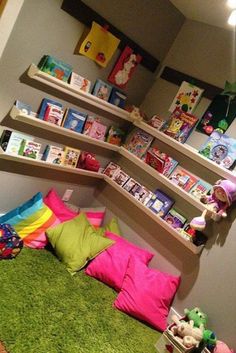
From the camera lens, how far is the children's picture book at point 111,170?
2.80 meters

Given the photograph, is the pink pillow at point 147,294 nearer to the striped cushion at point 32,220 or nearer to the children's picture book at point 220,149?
A: the striped cushion at point 32,220

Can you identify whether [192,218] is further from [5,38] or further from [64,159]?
[5,38]

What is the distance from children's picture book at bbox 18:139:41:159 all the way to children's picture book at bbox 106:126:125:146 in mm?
645

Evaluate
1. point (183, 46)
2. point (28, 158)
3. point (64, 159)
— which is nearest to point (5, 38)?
point (28, 158)

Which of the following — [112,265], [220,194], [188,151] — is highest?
[188,151]

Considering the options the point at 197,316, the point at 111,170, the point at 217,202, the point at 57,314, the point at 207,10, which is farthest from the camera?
the point at 111,170

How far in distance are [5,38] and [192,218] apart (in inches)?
67.7

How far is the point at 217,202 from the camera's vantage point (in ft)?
6.97

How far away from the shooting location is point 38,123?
7.13 ft

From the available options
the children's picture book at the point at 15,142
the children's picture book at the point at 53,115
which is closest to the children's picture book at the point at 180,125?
the children's picture book at the point at 53,115

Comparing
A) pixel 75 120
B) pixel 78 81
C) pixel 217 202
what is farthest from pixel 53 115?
pixel 217 202

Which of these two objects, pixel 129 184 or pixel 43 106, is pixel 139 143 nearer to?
pixel 129 184

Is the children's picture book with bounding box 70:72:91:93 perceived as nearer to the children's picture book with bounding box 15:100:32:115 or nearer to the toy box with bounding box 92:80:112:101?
the toy box with bounding box 92:80:112:101

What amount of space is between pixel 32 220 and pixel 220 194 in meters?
1.33
